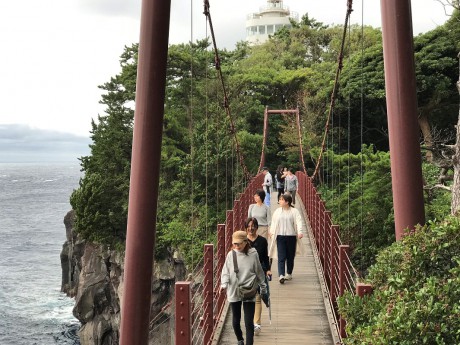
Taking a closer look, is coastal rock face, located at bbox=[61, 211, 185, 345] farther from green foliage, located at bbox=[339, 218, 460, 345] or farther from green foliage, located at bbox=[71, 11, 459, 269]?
green foliage, located at bbox=[339, 218, 460, 345]

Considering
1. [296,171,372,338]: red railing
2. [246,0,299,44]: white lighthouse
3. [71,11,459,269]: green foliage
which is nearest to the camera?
[296,171,372,338]: red railing

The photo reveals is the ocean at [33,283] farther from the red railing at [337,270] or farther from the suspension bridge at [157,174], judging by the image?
the suspension bridge at [157,174]

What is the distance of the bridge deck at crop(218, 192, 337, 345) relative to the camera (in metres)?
5.24

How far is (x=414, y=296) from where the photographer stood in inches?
104

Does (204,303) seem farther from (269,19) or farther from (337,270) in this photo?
(269,19)

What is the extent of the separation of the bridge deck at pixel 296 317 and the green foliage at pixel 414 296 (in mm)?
2021

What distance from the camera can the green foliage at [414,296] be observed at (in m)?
2.45

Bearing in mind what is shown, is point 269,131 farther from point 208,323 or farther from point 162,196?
point 208,323

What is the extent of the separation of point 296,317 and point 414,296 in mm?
3328

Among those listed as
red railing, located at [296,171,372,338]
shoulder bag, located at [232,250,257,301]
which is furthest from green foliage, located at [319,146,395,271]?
shoulder bag, located at [232,250,257,301]

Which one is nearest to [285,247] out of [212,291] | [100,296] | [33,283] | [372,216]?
[212,291]

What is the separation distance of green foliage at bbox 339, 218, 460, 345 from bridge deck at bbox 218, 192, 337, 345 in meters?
2.02

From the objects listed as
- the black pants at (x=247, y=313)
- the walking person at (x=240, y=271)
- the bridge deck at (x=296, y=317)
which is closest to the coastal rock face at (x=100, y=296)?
the bridge deck at (x=296, y=317)

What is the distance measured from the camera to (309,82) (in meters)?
28.9
